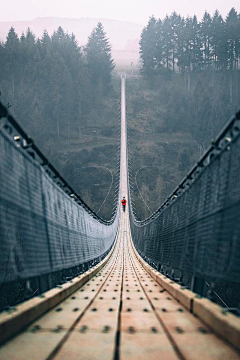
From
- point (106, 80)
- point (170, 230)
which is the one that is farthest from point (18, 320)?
point (106, 80)

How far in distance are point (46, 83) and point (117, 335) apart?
60.7 metres

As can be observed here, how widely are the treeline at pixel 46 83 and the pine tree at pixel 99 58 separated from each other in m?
2.66

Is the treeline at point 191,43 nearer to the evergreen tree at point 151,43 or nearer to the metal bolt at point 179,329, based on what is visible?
the evergreen tree at point 151,43

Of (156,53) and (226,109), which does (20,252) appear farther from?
(156,53)

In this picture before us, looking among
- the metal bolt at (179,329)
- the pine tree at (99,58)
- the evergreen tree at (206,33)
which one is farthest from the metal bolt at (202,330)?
the pine tree at (99,58)

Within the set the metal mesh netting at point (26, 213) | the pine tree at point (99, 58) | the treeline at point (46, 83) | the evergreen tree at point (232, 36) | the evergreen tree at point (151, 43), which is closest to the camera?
the metal mesh netting at point (26, 213)

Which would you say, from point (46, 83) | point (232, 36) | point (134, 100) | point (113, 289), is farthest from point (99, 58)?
point (113, 289)

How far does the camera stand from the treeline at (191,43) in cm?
6272

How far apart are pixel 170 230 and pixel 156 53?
74704 mm

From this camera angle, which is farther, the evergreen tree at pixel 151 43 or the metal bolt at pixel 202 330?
the evergreen tree at pixel 151 43

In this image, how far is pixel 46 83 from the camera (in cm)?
5966

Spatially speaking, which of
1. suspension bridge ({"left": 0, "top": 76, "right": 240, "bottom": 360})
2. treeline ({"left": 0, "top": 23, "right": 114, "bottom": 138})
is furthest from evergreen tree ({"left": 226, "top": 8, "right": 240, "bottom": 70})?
suspension bridge ({"left": 0, "top": 76, "right": 240, "bottom": 360})

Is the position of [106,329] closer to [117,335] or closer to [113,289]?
[117,335]

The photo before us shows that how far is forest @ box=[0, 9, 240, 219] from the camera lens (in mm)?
49875
